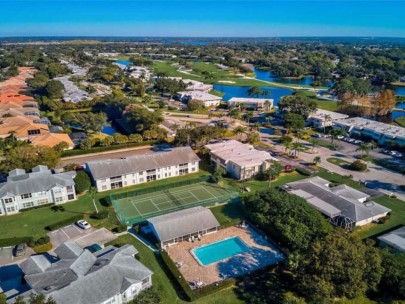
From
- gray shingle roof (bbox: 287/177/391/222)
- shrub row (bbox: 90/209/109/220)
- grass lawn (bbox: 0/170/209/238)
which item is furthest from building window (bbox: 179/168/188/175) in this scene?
gray shingle roof (bbox: 287/177/391/222)

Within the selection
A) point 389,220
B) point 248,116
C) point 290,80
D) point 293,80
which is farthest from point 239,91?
point 389,220

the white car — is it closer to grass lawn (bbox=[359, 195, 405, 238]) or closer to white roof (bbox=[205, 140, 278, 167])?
white roof (bbox=[205, 140, 278, 167])

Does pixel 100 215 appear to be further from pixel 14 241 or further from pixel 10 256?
pixel 10 256

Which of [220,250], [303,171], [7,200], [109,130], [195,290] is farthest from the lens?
[109,130]

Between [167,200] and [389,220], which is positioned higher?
[389,220]

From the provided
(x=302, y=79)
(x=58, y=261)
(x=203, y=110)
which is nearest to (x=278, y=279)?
(x=58, y=261)
